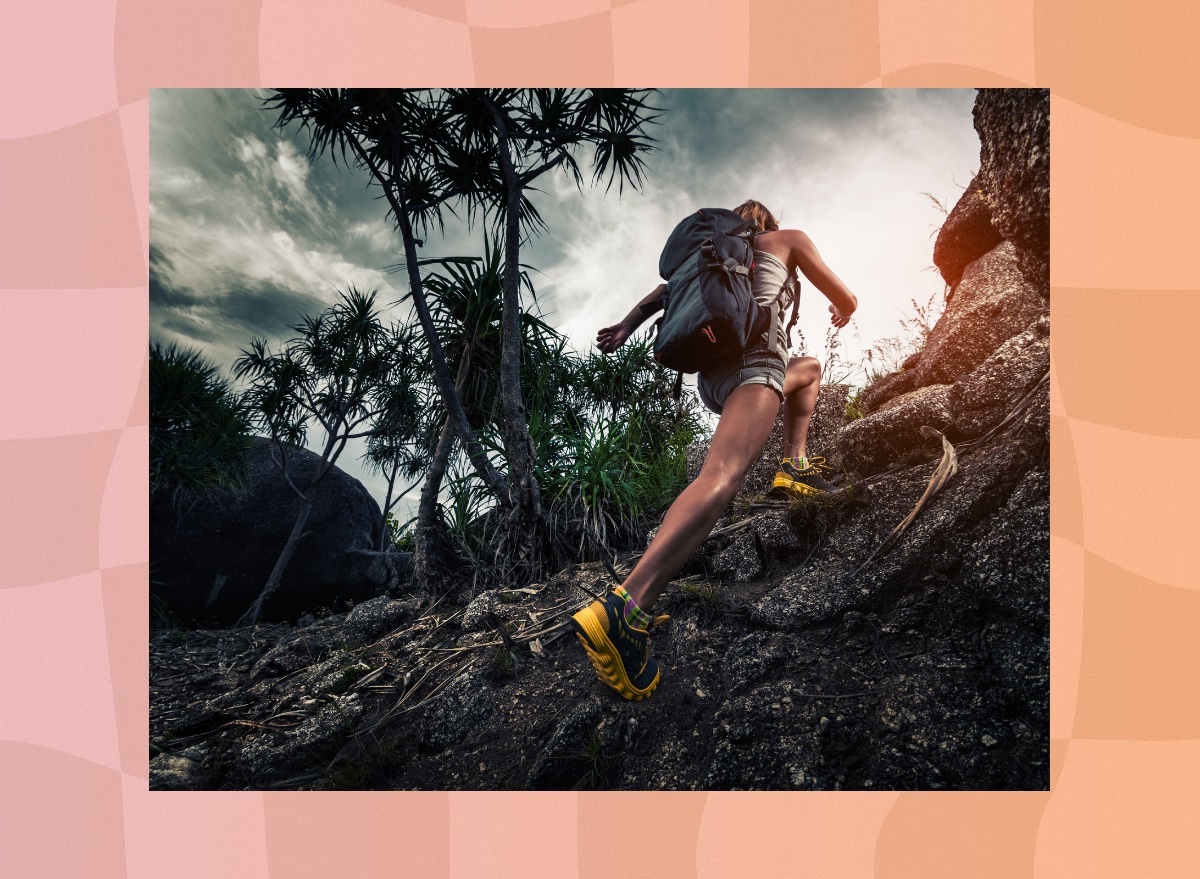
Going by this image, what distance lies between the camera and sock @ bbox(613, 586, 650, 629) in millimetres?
1167

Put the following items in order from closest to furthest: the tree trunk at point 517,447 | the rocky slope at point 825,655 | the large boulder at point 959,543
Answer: the rocky slope at point 825,655 < the large boulder at point 959,543 < the tree trunk at point 517,447

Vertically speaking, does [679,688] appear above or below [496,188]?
below

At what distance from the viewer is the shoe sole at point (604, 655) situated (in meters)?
1.13

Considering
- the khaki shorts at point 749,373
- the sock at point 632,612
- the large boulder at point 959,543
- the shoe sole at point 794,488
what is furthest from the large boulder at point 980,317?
the sock at point 632,612

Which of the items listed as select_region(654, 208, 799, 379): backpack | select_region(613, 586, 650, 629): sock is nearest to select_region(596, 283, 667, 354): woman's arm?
select_region(654, 208, 799, 379): backpack

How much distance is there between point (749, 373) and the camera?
137 cm

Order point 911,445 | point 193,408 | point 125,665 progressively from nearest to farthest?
point 125,665 → point 911,445 → point 193,408

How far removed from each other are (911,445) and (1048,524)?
0.57 meters

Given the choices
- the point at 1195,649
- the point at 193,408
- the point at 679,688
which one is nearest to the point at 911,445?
the point at 1195,649

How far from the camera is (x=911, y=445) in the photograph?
177 cm

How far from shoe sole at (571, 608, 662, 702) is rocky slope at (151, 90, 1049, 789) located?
0.26 ft

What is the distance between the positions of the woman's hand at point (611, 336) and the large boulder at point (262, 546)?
9.40ft

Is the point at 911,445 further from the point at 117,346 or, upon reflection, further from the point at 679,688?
the point at 117,346

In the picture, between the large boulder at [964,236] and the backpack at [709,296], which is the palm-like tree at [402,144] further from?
the large boulder at [964,236]
